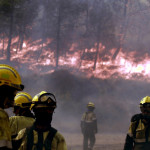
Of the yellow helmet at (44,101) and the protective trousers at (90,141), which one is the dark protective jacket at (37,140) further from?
the protective trousers at (90,141)

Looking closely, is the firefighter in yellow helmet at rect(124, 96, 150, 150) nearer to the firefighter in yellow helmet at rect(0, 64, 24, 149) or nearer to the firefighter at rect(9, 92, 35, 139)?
the firefighter at rect(9, 92, 35, 139)

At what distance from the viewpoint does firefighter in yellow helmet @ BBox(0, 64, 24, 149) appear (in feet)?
6.49

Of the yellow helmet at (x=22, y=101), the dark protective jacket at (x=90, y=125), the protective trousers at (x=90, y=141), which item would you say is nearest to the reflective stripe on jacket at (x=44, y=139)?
the yellow helmet at (x=22, y=101)

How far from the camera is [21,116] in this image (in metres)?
4.49

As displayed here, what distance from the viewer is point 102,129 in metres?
20.6

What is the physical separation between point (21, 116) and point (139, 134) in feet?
8.10

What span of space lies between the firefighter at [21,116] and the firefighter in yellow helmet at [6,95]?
2.20 meters

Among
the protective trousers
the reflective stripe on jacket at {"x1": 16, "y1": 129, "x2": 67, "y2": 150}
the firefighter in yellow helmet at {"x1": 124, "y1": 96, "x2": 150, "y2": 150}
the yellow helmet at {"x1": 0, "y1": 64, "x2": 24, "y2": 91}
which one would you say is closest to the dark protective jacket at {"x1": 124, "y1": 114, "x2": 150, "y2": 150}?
the firefighter in yellow helmet at {"x1": 124, "y1": 96, "x2": 150, "y2": 150}

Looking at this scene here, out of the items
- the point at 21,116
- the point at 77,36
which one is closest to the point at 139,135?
the point at 21,116

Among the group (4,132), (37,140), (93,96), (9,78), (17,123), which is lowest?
(93,96)

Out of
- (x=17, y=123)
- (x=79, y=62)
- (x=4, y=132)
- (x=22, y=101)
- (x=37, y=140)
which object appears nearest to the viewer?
(x=4, y=132)

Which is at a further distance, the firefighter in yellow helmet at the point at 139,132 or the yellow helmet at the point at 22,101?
the firefighter in yellow helmet at the point at 139,132

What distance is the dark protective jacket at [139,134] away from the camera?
210 inches

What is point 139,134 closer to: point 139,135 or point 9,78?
point 139,135
